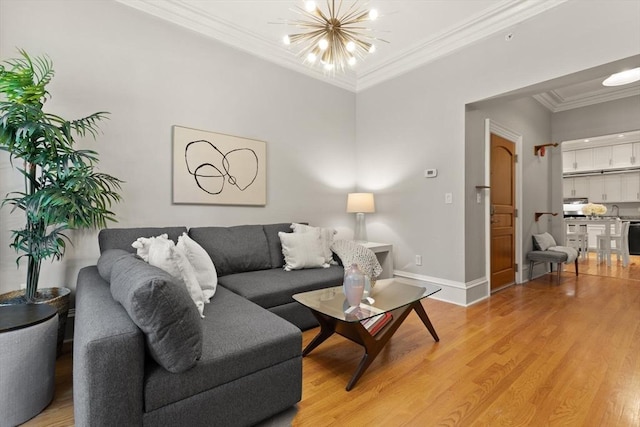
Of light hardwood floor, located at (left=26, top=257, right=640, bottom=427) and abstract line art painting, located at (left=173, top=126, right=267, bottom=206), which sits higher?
abstract line art painting, located at (left=173, top=126, right=267, bottom=206)

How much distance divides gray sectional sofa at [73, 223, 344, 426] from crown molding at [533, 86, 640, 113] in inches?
216

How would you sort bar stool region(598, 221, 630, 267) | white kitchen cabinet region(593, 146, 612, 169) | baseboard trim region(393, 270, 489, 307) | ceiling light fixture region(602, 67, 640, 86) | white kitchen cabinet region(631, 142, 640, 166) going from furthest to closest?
white kitchen cabinet region(593, 146, 612, 169) < white kitchen cabinet region(631, 142, 640, 166) < bar stool region(598, 221, 630, 267) < ceiling light fixture region(602, 67, 640, 86) < baseboard trim region(393, 270, 489, 307)

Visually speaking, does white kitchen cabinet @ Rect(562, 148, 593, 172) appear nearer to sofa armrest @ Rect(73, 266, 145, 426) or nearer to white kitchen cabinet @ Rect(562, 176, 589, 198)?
white kitchen cabinet @ Rect(562, 176, 589, 198)

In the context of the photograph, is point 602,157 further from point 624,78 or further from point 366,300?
point 366,300

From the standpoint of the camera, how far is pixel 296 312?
2512 millimetres

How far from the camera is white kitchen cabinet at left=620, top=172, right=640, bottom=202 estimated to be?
23.4 ft

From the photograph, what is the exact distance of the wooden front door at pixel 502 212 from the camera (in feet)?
12.7

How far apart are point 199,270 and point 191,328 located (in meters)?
0.93

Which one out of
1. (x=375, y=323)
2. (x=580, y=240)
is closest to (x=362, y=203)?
(x=375, y=323)

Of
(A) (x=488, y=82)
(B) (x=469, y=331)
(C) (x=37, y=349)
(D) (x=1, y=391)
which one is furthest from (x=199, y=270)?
(A) (x=488, y=82)

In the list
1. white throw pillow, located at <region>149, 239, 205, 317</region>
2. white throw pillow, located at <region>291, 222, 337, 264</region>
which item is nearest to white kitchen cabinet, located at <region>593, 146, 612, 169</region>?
white throw pillow, located at <region>291, 222, 337, 264</region>

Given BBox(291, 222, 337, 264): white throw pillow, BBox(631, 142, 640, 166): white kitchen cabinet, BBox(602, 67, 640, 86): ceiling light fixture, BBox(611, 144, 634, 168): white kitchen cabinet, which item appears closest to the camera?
BBox(291, 222, 337, 264): white throw pillow

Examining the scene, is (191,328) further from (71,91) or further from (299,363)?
(71,91)

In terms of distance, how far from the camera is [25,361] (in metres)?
1.42
